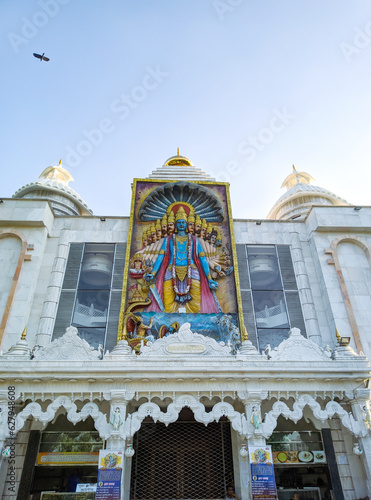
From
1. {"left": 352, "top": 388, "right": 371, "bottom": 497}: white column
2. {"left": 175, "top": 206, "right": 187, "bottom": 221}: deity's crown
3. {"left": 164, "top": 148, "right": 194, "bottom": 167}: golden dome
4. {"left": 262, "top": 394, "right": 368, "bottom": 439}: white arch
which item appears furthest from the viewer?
{"left": 164, "top": 148, "right": 194, "bottom": 167}: golden dome

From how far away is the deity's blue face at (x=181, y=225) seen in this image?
647 inches

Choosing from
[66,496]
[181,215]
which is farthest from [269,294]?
[66,496]

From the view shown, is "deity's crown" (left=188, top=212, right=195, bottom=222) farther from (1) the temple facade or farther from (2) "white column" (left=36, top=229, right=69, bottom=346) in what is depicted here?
(2) "white column" (left=36, top=229, right=69, bottom=346)

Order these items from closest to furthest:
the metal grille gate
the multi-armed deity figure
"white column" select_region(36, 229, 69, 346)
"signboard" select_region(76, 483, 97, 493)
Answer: "signboard" select_region(76, 483, 97, 493), the metal grille gate, "white column" select_region(36, 229, 69, 346), the multi-armed deity figure

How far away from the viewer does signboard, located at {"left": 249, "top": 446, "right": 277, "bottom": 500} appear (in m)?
8.16

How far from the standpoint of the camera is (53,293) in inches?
577

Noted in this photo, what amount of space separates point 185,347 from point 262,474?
342 centimetres

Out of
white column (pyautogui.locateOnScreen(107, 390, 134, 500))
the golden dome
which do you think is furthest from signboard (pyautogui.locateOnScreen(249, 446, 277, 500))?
the golden dome

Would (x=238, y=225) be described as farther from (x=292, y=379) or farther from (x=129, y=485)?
(x=129, y=485)

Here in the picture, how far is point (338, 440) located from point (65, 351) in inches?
346

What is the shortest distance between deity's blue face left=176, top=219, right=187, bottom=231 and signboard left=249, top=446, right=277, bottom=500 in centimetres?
969

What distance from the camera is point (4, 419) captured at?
8844 millimetres

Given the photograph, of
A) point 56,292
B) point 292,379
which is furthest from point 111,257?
point 292,379

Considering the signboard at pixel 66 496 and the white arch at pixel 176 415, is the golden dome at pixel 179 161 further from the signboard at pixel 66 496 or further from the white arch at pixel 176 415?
the signboard at pixel 66 496
